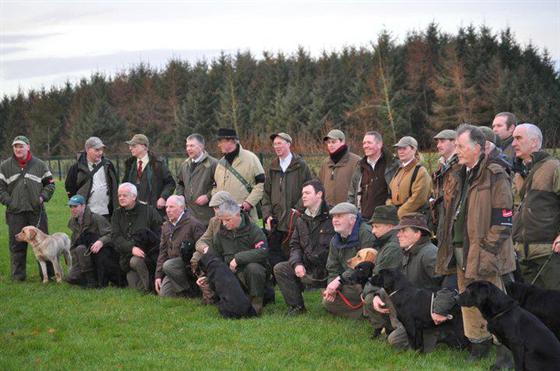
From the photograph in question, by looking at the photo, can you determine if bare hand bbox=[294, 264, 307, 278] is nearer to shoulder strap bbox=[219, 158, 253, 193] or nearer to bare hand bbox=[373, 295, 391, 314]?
bare hand bbox=[373, 295, 391, 314]

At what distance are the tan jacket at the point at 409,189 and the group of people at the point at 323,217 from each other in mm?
14

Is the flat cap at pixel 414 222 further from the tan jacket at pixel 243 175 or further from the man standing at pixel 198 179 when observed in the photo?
the man standing at pixel 198 179

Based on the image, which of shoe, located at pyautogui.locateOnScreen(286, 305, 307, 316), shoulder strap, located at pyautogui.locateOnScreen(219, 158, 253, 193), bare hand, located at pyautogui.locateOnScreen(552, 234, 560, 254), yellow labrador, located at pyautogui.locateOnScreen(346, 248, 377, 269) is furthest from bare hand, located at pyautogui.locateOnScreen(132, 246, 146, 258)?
bare hand, located at pyautogui.locateOnScreen(552, 234, 560, 254)

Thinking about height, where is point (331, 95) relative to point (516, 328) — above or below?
above

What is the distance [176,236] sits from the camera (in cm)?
937

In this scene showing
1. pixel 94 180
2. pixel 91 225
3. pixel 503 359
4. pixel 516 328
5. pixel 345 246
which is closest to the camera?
pixel 516 328

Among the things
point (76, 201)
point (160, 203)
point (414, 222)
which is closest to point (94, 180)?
point (76, 201)

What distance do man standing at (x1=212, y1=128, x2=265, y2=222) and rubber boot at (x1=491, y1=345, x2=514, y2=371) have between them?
178 inches

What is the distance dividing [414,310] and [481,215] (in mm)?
1148

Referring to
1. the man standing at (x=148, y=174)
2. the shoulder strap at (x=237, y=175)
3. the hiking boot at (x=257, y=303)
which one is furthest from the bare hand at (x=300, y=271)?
the man standing at (x=148, y=174)

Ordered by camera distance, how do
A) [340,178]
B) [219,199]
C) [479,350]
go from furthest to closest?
[340,178]
[219,199]
[479,350]

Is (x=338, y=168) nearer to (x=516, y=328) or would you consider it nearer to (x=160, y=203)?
(x=160, y=203)

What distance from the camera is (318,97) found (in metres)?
42.0

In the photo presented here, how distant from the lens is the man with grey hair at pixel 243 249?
27.6 feet
